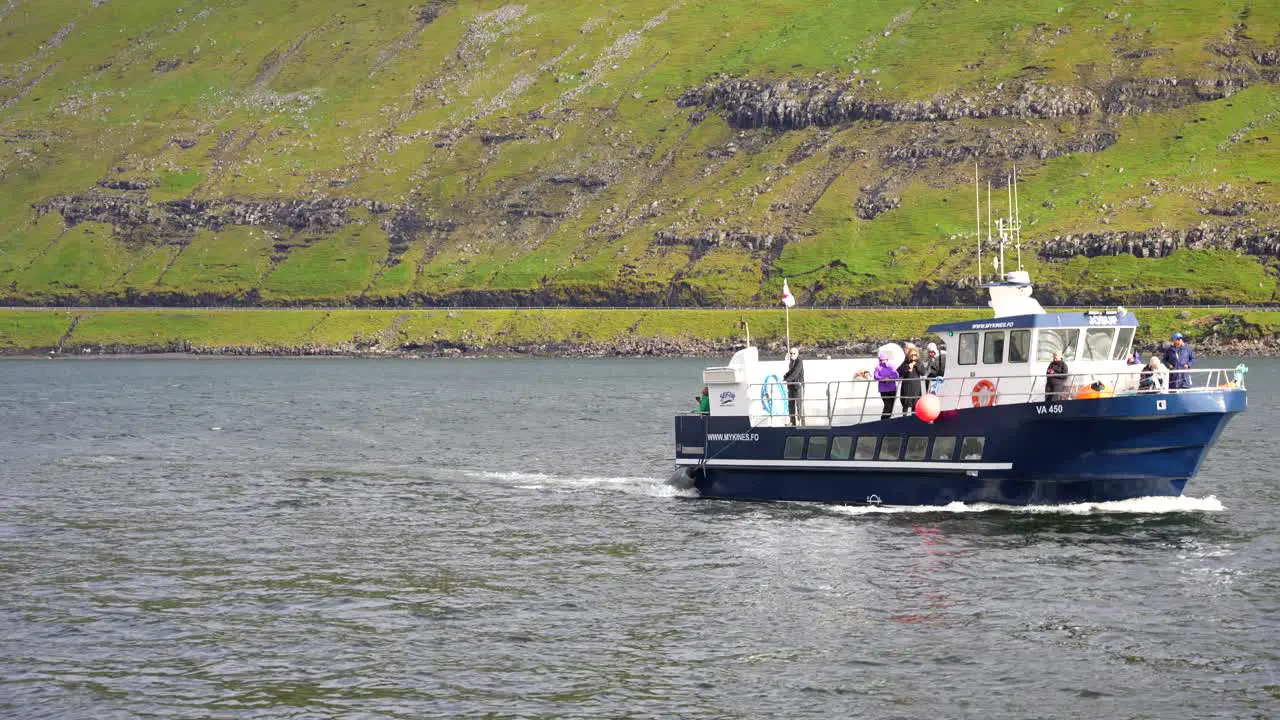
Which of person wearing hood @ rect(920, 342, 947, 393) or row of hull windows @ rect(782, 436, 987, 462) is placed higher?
person wearing hood @ rect(920, 342, 947, 393)

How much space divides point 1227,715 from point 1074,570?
11090 millimetres

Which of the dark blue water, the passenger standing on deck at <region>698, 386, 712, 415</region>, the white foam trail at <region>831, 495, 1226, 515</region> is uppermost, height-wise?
the passenger standing on deck at <region>698, 386, 712, 415</region>

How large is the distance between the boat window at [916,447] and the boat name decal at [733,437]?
5228mm

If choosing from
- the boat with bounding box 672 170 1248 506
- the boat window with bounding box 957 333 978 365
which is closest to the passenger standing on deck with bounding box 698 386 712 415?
the boat with bounding box 672 170 1248 506

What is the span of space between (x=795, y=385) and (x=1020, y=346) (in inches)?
308

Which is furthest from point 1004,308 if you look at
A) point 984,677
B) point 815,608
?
point 984,677

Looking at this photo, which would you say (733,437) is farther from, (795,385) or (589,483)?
(589,483)

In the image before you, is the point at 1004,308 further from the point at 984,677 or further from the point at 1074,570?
the point at 984,677

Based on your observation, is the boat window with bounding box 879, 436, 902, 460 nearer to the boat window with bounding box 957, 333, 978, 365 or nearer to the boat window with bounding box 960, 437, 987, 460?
the boat window with bounding box 960, 437, 987, 460

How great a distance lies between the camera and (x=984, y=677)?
2677cm

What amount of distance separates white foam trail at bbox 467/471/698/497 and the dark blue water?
0.33 metres

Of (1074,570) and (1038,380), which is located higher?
A: (1038,380)

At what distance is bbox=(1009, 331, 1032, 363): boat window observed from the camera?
137 feet

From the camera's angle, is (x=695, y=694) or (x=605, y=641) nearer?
(x=695, y=694)
